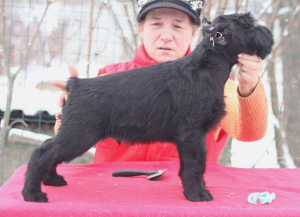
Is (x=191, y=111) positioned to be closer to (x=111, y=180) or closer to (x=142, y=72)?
(x=142, y=72)

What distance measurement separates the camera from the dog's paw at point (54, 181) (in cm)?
193

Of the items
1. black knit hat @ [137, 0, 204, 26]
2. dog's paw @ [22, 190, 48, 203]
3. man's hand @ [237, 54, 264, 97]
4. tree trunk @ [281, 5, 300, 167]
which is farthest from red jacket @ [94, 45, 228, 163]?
tree trunk @ [281, 5, 300, 167]

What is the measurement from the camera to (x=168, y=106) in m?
1.73

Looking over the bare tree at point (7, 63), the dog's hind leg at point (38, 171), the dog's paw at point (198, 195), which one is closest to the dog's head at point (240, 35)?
the dog's paw at point (198, 195)

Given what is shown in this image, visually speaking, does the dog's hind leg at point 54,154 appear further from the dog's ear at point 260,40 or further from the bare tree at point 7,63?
the bare tree at point 7,63

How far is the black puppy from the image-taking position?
1.67 m

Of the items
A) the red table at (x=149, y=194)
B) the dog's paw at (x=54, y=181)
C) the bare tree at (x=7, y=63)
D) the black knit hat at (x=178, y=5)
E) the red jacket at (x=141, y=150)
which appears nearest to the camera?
the red table at (x=149, y=194)

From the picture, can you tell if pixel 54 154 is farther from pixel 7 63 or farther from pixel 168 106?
pixel 7 63

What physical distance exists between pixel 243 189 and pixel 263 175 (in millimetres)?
444

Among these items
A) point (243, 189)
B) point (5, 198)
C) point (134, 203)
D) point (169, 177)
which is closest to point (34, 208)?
point (5, 198)

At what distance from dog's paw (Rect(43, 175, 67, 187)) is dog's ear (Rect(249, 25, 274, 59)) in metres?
1.18

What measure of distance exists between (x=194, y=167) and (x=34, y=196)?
0.72 metres

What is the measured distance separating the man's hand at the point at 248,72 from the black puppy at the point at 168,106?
4 cm

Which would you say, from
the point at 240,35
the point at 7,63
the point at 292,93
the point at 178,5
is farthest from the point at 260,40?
the point at 292,93
